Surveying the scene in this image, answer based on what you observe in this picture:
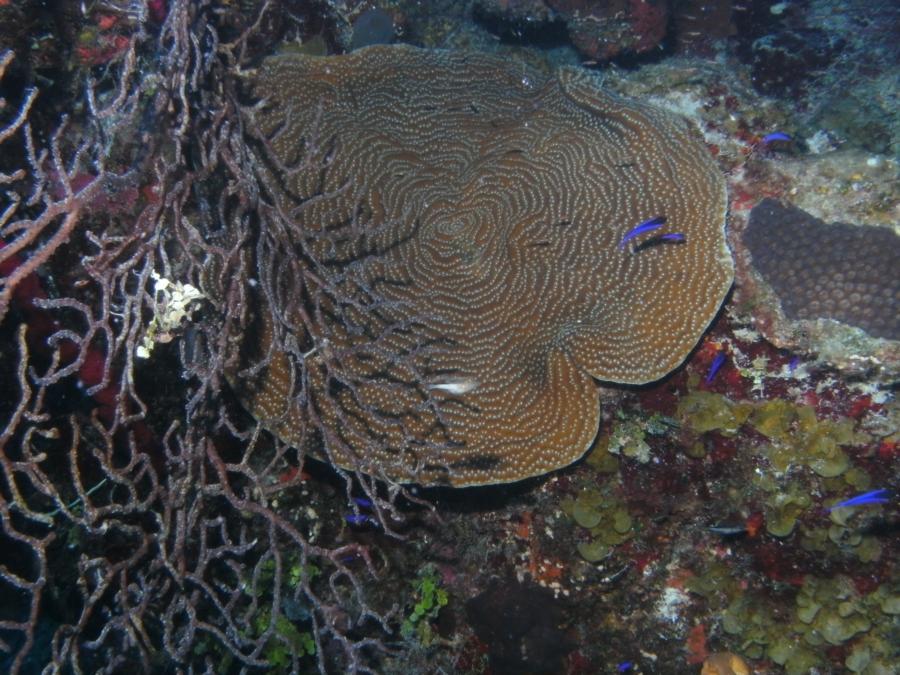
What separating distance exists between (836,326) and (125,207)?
4.86 m

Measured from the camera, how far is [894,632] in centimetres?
371

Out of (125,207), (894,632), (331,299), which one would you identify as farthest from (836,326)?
(125,207)

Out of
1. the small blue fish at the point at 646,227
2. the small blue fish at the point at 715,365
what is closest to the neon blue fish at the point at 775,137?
the small blue fish at the point at 646,227

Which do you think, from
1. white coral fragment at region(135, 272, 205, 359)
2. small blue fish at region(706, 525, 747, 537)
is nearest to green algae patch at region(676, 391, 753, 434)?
small blue fish at region(706, 525, 747, 537)

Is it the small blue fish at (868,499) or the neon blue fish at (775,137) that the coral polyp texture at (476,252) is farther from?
the small blue fish at (868,499)

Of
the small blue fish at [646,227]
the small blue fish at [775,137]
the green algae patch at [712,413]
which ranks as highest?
the small blue fish at [775,137]

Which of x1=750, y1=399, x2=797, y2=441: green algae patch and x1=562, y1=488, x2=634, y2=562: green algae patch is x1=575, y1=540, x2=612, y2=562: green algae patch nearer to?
x1=562, y1=488, x2=634, y2=562: green algae patch

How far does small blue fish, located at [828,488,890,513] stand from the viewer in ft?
10.9

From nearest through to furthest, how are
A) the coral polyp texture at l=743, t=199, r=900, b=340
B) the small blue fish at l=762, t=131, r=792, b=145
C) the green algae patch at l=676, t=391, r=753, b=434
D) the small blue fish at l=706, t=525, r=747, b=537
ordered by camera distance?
1. the coral polyp texture at l=743, t=199, r=900, b=340
2. the small blue fish at l=706, t=525, r=747, b=537
3. the green algae patch at l=676, t=391, r=753, b=434
4. the small blue fish at l=762, t=131, r=792, b=145

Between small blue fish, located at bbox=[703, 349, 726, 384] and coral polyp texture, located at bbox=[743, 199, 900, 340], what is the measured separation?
21.1 inches

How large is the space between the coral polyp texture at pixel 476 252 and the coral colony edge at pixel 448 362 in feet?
0.09

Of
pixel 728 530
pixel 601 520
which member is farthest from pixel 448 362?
pixel 728 530

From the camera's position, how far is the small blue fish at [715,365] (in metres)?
3.84

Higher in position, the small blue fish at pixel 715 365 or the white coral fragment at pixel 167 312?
the white coral fragment at pixel 167 312
